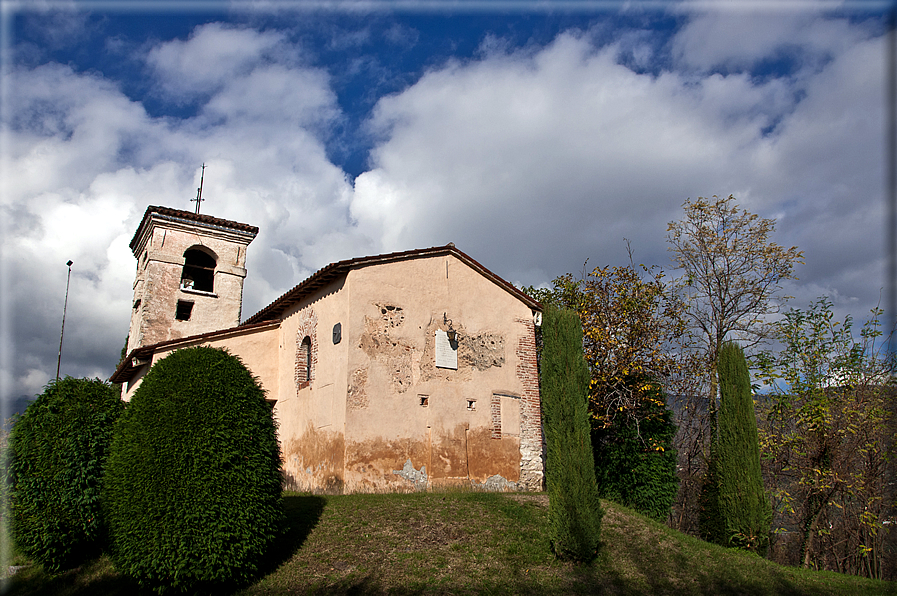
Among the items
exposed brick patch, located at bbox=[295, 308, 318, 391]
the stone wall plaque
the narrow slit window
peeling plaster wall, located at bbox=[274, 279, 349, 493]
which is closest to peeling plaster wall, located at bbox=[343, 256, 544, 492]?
the stone wall plaque

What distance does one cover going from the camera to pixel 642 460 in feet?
50.9

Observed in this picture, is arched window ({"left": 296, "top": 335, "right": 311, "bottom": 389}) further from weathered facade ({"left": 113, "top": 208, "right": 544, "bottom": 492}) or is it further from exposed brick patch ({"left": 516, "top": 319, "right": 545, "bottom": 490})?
exposed brick patch ({"left": 516, "top": 319, "right": 545, "bottom": 490})

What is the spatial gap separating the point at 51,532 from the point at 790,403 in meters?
17.5

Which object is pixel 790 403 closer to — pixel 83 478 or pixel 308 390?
pixel 308 390

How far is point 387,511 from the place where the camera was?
11.4 m

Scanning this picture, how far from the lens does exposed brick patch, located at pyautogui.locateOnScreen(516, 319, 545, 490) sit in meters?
16.0

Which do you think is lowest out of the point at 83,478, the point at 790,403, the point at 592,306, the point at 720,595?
the point at 720,595

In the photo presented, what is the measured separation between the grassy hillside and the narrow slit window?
1148cm

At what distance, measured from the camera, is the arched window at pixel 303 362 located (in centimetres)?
1647

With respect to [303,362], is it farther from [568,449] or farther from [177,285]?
[568,449]

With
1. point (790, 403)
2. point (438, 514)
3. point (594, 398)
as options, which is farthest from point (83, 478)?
point (790, 403)

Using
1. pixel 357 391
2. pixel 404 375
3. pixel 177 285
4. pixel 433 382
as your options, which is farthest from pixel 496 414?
pixel 177 285

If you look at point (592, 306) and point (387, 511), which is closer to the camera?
point (387, 511)

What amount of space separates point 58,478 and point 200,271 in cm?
1381
